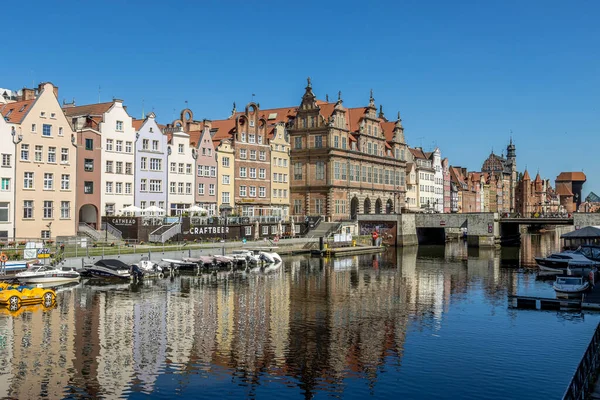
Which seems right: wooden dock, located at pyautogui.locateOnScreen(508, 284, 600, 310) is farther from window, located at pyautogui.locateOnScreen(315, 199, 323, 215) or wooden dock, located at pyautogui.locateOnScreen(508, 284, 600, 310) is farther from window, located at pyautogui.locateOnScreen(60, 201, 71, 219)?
window, located at pyautogui.locateOnScreen(315, 199, 323, 215)

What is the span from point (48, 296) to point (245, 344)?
18964mm

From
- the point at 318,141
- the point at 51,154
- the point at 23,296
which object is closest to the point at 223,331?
the point at 23,296

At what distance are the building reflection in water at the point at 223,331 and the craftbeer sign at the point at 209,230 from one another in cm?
1929

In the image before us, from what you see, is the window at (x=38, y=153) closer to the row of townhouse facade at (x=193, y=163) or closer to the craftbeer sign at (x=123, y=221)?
the row of townhouse facade at (x=193, y=163)

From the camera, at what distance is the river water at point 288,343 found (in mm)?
26750

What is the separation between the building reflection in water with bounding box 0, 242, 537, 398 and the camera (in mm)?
28000

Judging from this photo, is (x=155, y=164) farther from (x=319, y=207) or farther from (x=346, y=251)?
(x=319, y=207)

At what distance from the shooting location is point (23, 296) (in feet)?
145

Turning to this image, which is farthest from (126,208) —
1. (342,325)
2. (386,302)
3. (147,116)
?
(342,325)

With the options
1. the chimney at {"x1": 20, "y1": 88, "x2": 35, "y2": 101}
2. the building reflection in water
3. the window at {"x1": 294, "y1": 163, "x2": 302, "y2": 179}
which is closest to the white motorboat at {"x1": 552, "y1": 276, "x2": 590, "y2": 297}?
the building reflection in water

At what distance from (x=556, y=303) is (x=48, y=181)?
5537cm

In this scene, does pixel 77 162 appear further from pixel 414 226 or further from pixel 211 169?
pixel 414 226

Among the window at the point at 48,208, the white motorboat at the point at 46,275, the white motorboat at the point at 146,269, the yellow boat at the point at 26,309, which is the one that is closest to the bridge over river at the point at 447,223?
the window at the point at 48,208

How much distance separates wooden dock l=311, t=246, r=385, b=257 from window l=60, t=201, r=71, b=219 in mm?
33280
